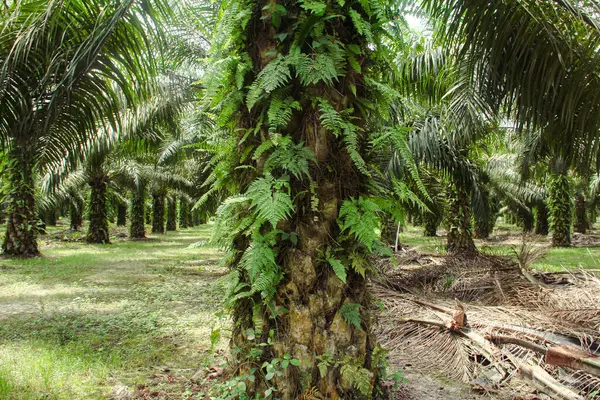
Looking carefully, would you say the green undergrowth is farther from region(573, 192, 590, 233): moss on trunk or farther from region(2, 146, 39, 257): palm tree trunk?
region(573, 192, 590, 233): moss on trunk

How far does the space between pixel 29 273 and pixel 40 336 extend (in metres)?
4.85

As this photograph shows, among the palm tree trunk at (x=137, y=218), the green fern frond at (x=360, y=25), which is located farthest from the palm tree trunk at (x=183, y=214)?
the green fern frond at (x=360, y=25)

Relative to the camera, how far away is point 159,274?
8.76 meters

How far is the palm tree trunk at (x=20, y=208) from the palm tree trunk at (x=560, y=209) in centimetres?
1760

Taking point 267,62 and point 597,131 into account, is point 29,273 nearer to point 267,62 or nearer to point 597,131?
point 267,62

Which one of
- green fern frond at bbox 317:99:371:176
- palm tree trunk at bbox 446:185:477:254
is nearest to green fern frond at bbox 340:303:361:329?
green fern frond at bbox 317:99:371:176

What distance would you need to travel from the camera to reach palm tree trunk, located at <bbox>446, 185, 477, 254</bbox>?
11648 mm

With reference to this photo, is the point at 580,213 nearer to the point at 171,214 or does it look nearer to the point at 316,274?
the point at 171,214

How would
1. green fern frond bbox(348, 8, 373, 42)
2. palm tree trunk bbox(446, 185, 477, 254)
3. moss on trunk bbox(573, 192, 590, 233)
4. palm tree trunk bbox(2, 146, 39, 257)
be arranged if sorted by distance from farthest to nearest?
moss on trunk bbox(573, 192, 590, 233), palm tree trunk bbox(446, 185, 477, 254), palm tree trunk bbox(2, 146, 39, 257), green fern frond bbox(348, 8, 373, 42)

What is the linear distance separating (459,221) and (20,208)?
11.5 m

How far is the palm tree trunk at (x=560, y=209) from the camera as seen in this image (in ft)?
54.5

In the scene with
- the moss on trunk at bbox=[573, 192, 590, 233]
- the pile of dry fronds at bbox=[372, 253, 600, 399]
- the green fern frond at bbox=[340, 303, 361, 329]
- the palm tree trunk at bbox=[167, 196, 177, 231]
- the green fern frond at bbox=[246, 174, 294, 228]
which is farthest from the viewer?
the palm tree trunk at bbox=[167, 196, 177, 231]

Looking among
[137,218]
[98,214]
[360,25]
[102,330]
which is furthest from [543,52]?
[137,218]

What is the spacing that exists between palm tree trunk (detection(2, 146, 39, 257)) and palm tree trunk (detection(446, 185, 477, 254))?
1097 cm
